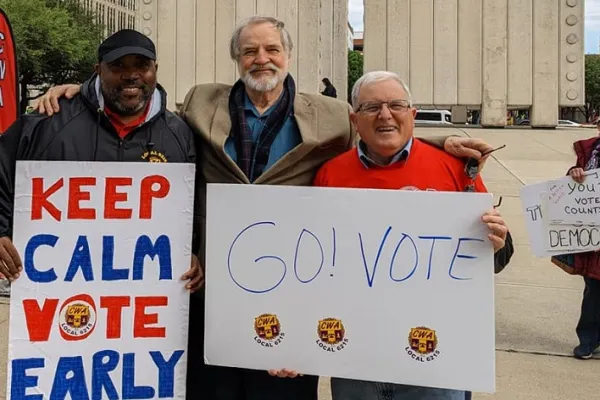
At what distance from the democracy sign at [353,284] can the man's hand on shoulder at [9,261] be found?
2.63 ft

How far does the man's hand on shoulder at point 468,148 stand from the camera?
2320 millimetres

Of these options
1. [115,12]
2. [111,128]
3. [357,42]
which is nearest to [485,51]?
[111,128]

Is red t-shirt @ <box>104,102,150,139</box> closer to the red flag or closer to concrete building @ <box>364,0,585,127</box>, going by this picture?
the red flag

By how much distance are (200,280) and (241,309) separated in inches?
12.8

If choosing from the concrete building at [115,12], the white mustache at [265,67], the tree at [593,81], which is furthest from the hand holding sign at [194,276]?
the concrete building at [115,12]

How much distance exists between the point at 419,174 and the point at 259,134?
797 millimetres

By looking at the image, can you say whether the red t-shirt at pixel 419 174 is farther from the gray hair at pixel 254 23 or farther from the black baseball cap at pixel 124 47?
the black baseball cap at pixel 124 47

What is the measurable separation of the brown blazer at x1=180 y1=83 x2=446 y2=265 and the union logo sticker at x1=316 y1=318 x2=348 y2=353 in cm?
67

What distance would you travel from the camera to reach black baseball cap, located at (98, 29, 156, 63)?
2639mm

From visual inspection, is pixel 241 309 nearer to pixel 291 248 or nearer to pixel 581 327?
pixel 291 248

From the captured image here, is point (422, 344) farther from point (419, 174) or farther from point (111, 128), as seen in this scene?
point (111, 128)

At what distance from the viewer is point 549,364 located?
14.6ft

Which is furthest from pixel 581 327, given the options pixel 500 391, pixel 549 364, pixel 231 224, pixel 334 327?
pixel 231 224

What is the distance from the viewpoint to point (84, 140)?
2.70 m
